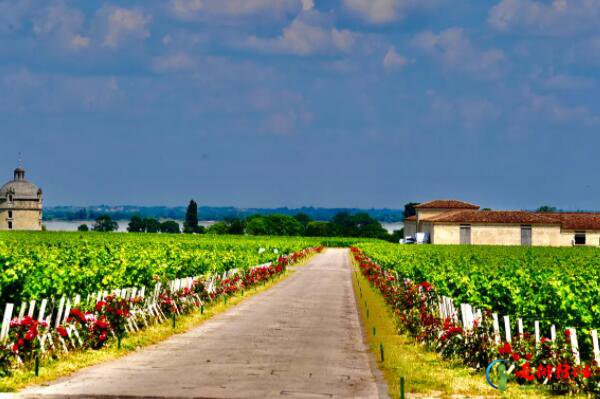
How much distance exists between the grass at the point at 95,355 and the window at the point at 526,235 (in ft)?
245

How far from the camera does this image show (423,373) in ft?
56.4

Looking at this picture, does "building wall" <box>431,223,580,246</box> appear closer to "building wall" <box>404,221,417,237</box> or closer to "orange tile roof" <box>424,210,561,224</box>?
"orange tile roof" <box>424,210,561,224</box>

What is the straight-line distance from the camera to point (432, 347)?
68.3 ft

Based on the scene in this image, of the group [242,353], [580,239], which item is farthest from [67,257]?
[580,239]

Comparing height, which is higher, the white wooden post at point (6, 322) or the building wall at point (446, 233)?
the building wall at point (446, 233)

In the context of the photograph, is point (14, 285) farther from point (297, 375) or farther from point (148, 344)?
point (297, 375)

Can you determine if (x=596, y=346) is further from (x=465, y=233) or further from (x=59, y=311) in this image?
(x=465, y=233)

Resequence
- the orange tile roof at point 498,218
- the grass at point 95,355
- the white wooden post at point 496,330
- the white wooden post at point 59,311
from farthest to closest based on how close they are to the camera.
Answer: the orange tile roof at point 498,218 < the white wooden post at point 59,311 < the white wooden post at point 496,330 < the grass at point 95,355

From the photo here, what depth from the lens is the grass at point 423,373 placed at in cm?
1487

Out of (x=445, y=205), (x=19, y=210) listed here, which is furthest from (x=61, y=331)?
(x=19, y=210)

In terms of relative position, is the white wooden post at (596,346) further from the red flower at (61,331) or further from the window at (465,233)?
the window at (465,233)

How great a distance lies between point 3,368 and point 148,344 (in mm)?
5754

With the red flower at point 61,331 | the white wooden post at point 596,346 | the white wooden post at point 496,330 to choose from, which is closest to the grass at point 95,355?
the red flower at point 61,331

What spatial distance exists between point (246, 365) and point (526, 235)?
85953 millimetres
